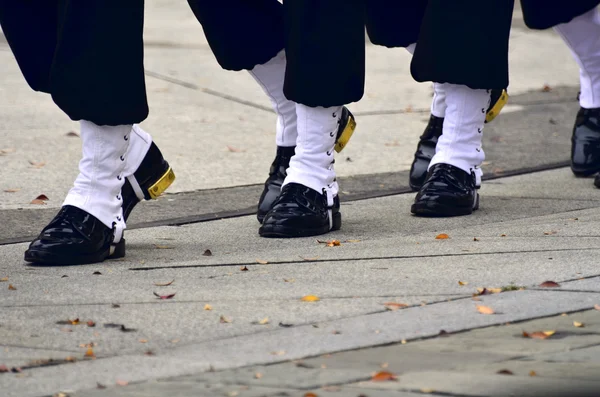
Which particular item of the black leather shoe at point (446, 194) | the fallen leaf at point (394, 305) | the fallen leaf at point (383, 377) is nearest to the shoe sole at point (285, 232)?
the black leather shoe at point (446, 194)

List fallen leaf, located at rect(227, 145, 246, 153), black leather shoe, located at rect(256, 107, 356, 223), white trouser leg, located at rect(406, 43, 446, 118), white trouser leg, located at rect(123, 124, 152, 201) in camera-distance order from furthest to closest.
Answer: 1. fallen leaf, located at rect(227, 145, 246, 153)
2. white trouser leg, located at rect(406, 43, 446, 118)
3. black leather shoe, located at rect(256, 107, 356, 223)
4. white trouser leg, located at rect(123, 124, 152, 201)

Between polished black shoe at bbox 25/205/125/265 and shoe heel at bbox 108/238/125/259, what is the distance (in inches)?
0.7

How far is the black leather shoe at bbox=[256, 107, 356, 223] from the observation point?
423 centimetres

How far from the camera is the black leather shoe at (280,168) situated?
13.9 feet

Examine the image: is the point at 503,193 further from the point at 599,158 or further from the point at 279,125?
the point at 279,125

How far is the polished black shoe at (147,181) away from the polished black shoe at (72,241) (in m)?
0.24

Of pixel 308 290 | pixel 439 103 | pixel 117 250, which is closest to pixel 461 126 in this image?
pixel 439 103

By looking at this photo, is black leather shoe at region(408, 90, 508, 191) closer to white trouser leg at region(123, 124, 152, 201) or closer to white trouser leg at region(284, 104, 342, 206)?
white trouser leg at region(284, 104, 342, 206)

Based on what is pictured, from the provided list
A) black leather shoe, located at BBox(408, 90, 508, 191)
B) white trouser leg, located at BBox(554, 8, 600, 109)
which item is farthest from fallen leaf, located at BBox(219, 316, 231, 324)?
white trouser leg, located at BBox(554, 8, 600, 109)

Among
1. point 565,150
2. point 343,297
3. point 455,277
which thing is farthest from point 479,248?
point 565,150

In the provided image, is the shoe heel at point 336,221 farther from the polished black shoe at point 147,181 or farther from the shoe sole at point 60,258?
the shoe sole at point 60,258

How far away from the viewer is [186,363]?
2.55m

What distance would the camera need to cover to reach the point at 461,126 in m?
4.39

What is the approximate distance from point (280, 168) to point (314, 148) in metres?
0.27
